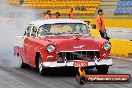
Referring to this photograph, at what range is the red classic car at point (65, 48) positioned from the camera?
1162cm

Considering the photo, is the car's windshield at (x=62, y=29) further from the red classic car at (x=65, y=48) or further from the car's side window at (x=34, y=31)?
the car's side window at (x=34, y=31)

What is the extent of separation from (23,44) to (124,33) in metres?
13.2

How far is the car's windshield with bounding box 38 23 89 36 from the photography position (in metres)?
12.8

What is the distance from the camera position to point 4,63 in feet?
49.7

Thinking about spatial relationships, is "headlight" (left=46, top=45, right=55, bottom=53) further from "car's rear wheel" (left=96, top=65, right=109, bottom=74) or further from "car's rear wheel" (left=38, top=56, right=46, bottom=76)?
"car's rear wheel" (left=96, top=65, right=109, bottom=74)

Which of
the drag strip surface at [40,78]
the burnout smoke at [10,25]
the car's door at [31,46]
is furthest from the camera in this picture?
the burnout smoke at [10,25]

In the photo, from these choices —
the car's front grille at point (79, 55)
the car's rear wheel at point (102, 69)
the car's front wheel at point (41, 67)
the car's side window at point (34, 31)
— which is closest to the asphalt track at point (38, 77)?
the car's front wheel at point (41, 67)

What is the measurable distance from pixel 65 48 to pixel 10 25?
23.1m

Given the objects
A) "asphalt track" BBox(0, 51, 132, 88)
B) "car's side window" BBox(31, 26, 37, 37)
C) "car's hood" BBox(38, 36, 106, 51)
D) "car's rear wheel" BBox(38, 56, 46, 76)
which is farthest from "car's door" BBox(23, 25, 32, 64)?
"car's hood" BBox(38, 36, 106, 51)

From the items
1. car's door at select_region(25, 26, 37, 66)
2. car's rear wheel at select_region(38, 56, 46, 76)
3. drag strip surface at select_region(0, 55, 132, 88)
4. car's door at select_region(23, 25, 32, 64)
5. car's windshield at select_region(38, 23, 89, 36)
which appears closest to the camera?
drag strip surface at select_region(0, 55, 132, 88)

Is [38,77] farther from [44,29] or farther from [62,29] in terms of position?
[62,29]

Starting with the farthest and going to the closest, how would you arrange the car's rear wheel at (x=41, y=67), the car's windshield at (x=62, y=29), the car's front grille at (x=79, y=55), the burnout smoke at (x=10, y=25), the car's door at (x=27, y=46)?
the burnout smoke at (x=10, y=25) → the car's door at (x=27, y=46) → the car's windshield at (x=62, y=29) → the car's rear wheel at (x=41, y=67) → the car's front grille at (x=79, y=55)

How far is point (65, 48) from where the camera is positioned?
38.1 feet

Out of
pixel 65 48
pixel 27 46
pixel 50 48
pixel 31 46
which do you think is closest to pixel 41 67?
pixel 50 48
